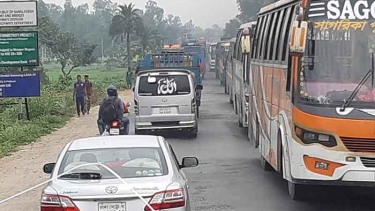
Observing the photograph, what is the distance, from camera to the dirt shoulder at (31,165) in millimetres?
12377

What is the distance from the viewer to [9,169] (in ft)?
54.0

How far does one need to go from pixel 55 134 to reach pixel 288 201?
13656 millimetres

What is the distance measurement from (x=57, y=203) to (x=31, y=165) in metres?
9.89

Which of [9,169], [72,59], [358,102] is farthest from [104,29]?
[358,102]

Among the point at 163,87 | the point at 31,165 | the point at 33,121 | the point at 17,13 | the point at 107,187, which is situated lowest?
the point at 33,121

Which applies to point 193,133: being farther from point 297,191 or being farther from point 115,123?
point 297,191

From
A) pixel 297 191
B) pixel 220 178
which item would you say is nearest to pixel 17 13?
pixel 220 178

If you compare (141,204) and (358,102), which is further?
(358,102)

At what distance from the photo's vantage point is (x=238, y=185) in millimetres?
13227

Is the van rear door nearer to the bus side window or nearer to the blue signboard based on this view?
the blue signboard

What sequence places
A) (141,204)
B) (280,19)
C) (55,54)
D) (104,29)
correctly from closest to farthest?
(141,204) < (280,19) < (55,54) < (104,29)

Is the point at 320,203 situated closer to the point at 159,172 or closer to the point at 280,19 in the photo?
the point at 280,19

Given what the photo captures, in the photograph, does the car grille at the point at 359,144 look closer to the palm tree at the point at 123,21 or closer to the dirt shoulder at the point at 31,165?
the dirt shoulder at the point at 31,165

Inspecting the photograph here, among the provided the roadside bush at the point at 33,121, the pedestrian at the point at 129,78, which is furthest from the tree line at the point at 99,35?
the roadside bush at the point at 33,121
